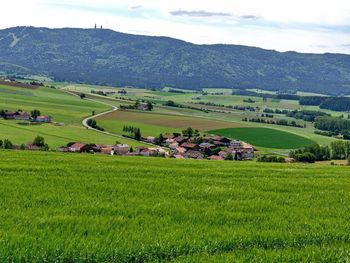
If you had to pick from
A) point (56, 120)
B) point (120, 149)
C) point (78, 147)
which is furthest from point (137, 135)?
point (56, 120)

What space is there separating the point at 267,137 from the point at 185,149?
40.1m

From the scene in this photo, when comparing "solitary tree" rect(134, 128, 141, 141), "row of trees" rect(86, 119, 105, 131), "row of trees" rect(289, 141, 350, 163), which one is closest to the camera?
"row of trees" rect(289, 141, 350, 163)

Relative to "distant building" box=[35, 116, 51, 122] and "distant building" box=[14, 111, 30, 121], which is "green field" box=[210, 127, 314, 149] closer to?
"distant building" box=[35, 116, 51, 122]

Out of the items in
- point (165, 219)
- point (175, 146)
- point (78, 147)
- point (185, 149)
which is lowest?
point (175, 146)

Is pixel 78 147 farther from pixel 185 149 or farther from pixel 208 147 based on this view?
pixel 208 147

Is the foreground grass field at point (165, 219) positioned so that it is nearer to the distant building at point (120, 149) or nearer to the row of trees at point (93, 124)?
the distant building at point (120, 149)

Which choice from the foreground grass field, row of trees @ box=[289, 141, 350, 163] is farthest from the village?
the foreground grass field

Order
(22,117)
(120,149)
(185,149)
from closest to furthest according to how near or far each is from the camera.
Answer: (120,149)
(185,149)
(22,117)

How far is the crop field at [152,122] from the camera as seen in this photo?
139m

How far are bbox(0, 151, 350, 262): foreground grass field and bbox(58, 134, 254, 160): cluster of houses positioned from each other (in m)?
65.7

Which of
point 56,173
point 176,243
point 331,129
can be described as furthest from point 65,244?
point 331,129

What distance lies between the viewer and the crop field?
13938 centimetres

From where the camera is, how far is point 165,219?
13.2 metres

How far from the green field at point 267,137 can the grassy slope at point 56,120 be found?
130ft
